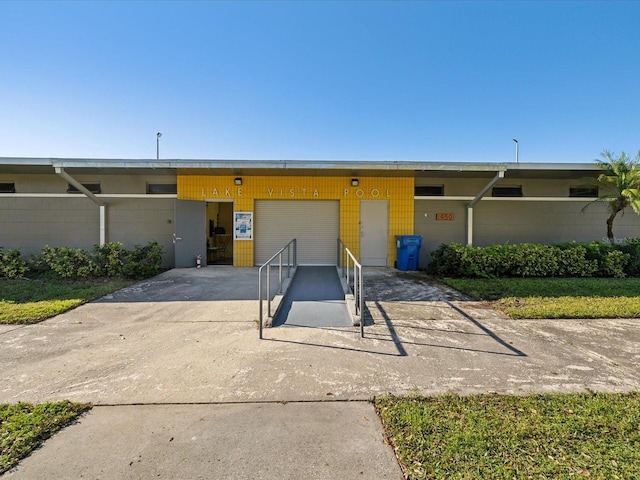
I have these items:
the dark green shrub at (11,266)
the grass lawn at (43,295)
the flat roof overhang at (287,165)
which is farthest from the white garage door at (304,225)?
the dark green shrub at (11,266)

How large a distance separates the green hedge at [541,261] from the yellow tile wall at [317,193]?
212cm

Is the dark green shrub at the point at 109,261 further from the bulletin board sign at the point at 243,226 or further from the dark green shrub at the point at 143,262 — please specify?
the bulletin board sign at the point at 243,226

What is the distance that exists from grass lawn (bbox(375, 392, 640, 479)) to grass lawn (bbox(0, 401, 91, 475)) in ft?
7.43

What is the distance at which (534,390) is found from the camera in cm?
262

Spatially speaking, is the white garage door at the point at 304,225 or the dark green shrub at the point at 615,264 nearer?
the dark green shrub at the point at 615,264

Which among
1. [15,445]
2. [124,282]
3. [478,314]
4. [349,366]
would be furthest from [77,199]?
[478,314]

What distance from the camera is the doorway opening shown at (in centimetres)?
1130

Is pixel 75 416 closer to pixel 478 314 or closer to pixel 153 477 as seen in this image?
pixel 153 477

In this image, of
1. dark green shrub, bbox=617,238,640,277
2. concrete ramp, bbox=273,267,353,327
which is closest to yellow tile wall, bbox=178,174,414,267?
concrete ramp, bbox=273,267,353,327

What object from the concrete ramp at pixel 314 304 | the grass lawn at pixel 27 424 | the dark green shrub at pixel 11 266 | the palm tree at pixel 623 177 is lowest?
the grass lawn at pixel 27 424

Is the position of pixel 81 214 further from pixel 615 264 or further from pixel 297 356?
pixel 615 264

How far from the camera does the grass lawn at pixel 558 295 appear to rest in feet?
15.6

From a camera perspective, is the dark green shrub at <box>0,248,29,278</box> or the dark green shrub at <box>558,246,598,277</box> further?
the dark green shrub at <box>558,246,598,277</box>

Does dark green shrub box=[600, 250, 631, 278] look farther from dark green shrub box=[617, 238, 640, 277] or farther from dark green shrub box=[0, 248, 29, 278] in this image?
dark green shrub box=[0, 248, 29, 278]
